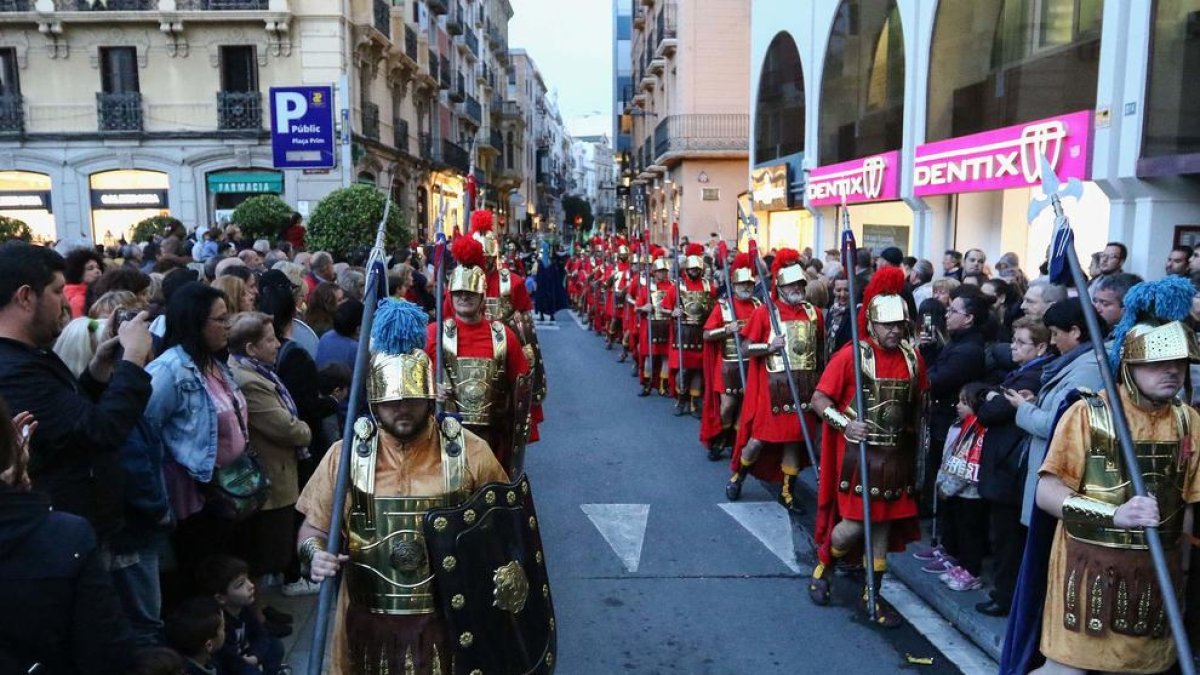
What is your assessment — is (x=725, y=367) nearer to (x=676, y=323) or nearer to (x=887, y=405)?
(x=676, y=323)

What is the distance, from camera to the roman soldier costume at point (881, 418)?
198 inches

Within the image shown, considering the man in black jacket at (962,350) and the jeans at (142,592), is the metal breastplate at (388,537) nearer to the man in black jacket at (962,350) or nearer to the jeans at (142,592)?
the jeans at (142,592)

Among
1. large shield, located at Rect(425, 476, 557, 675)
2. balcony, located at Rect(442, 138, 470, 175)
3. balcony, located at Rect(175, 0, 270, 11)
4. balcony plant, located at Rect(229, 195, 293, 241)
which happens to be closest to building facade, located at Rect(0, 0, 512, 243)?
balcony, located at Rect(175, 0, 270, 11)

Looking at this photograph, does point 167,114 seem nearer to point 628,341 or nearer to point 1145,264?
point 628,341

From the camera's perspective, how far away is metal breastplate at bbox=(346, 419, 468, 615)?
2979mm

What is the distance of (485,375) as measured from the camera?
18.9ft

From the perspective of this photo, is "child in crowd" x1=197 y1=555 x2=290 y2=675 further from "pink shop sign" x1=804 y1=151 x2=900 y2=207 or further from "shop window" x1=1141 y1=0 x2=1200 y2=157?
"pink shop sign" x1=804 y1=151 x2=900 y2=207

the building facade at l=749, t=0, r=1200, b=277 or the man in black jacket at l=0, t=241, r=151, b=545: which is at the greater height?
the building facade at l=749, t=0, r=1200, b=277

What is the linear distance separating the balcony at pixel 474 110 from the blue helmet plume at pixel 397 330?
4213 centimetres

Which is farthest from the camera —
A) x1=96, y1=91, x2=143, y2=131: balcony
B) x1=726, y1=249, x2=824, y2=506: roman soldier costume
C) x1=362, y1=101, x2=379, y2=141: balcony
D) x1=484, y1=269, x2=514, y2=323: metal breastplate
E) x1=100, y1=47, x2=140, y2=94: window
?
x1=362, y1=101, x2=379, y2=141: balcony

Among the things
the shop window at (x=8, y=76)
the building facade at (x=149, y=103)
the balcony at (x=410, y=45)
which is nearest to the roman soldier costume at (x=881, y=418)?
the building facade at (x=149, y=103)

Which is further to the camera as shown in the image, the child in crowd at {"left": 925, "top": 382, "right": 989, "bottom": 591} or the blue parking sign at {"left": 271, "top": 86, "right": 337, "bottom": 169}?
the blue parking sign at {"left": 271, "top": 86, "right": 337, "bottom": 169}

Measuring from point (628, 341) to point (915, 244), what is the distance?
189 inches

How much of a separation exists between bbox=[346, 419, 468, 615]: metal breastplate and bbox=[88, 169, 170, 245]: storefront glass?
23411mm
